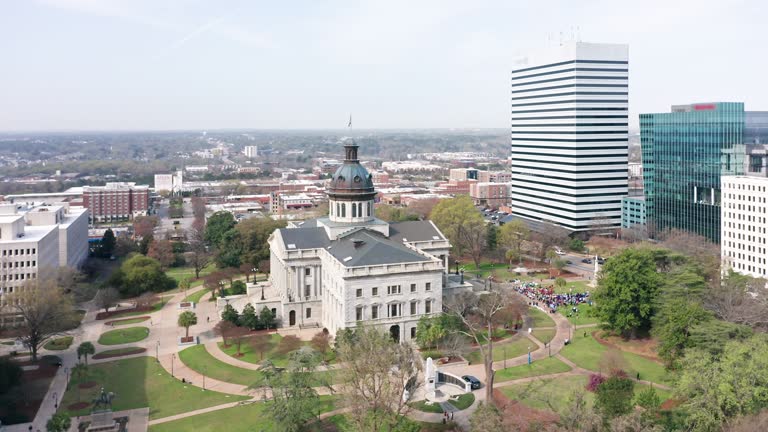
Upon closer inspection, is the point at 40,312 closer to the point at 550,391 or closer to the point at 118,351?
the point at 118,351

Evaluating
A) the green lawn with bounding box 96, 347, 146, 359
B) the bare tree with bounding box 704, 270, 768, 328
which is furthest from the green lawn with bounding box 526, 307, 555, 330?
the green lawn with bounding box 96, 347, 146, 359

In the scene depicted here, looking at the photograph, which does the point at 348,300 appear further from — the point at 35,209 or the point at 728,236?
the point at 35,209

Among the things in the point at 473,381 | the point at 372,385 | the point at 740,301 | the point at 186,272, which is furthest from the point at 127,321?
the point at 740,301

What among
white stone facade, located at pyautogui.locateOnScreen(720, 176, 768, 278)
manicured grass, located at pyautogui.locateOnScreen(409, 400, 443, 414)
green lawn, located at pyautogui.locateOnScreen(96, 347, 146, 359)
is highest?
white stone facade, located at pyautogui.locateOnScreen(720, 176, 768, 278)

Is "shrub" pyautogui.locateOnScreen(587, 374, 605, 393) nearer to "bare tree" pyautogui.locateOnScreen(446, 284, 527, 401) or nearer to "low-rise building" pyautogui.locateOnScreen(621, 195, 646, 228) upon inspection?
"bare tree" pyautogui.locateOnScreen(446, 284, 527, 401)

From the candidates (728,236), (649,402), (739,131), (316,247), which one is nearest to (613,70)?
(739,131)

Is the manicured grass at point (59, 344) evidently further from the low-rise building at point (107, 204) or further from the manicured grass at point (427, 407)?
the low-rise building at point (107, 204)
